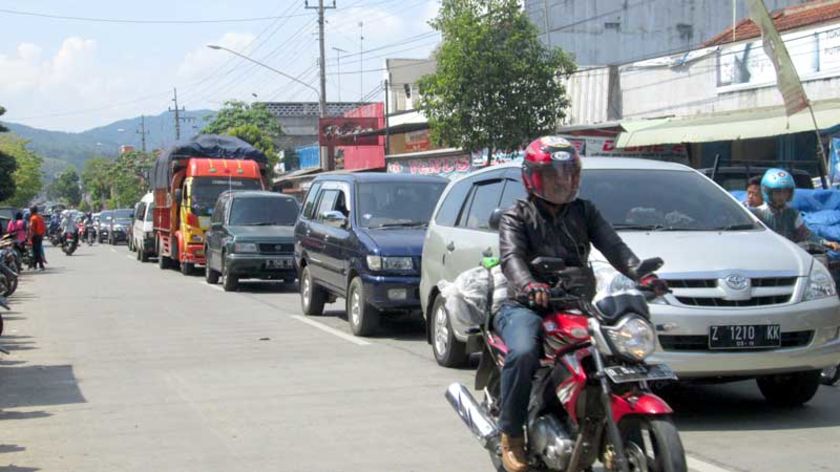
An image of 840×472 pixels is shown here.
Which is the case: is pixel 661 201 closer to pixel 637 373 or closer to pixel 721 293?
pixel 721 293

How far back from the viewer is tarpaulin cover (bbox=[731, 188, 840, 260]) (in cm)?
1090

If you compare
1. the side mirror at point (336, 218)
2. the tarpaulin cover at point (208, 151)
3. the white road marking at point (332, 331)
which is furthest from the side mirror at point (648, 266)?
the tarpaulin cover at point (208, 151)

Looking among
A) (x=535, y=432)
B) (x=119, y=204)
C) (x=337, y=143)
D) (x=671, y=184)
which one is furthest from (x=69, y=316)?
(x=119, y=204)

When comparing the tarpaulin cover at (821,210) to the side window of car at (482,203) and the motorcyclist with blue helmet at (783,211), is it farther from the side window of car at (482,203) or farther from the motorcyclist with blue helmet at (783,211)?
the side window of car at (482,203)

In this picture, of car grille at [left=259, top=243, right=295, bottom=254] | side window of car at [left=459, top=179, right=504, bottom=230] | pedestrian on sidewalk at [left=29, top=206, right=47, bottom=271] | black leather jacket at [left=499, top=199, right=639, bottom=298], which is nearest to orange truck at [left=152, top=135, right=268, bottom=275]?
pedestrian on sidewalk at [left=29, top=206, right=47, bottom=271]

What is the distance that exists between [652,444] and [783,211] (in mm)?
5246

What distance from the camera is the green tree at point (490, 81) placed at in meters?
23.6

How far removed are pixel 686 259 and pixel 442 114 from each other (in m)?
17.4

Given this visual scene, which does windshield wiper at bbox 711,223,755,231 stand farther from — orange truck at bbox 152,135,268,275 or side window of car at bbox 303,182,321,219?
orange truck at bbox 152,135,268,275

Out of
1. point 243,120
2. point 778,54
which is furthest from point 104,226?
point 778,54

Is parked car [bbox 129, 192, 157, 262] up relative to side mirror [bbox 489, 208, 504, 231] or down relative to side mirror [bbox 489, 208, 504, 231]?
down

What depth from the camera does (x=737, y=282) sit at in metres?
7.24

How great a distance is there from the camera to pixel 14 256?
24672mm

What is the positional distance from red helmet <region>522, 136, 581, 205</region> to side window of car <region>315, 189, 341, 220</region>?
882 cm
